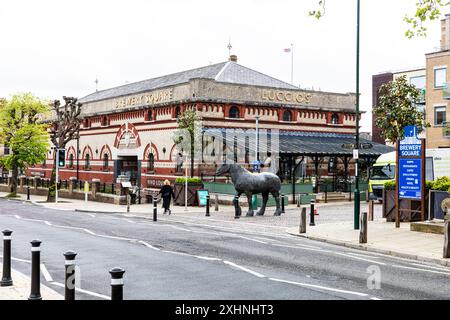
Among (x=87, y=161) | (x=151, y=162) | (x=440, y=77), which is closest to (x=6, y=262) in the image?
(x=151, y=162)

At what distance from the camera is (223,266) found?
1216 centimetres

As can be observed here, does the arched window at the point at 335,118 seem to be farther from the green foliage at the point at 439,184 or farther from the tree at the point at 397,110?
the green foliage at the point at 439,184

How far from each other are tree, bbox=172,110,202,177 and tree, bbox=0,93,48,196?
1612cm

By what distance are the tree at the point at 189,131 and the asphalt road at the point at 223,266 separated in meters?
17.2

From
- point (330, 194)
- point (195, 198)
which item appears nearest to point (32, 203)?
point (195, 198)

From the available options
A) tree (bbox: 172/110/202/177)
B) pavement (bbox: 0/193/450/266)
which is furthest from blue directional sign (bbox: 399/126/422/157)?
tree (bbox: 172/110/202/177)

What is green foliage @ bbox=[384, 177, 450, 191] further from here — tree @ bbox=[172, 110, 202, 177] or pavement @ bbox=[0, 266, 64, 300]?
tree @ bbox=[172, 110, 202, 177]

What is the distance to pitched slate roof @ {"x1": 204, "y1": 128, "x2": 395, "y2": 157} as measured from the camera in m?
37.5

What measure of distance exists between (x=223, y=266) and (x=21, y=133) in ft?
126

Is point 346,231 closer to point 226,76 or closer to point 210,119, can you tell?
point 210,119

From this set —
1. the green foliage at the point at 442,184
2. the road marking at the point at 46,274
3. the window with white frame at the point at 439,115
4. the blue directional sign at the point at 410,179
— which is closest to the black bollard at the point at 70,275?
the road marking at the point at 46,274

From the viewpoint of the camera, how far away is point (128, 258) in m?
13.3

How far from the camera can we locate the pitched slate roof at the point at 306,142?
3750cm
